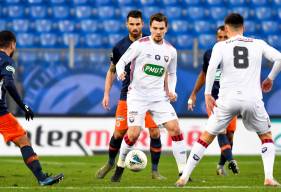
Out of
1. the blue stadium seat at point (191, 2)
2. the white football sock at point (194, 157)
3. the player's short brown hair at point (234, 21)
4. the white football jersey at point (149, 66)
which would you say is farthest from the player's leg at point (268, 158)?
the blue stadium seat at point (191, 2)

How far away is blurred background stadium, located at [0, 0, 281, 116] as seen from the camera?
57.6ft

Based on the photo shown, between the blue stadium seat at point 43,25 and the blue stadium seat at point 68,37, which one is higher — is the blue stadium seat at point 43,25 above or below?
above

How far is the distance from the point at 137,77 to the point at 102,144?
697 centimetres

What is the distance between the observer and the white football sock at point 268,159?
9547 millimetres

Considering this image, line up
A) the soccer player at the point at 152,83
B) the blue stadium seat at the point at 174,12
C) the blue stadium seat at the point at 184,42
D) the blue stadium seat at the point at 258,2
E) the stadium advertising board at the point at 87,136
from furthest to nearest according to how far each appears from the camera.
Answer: the blue stadium seat at the point at 258,2
the blue stadium seat at the point at 174,12
the blue stadium seat at the point at 184,42
the stadium advertising board at the point at 87,136
the soccer player at the point at 152,83

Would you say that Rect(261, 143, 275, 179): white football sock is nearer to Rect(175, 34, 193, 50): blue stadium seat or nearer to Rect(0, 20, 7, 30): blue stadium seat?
Rect(175, 34, 193, 50): blue stadium seat

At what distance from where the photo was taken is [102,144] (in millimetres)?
17547

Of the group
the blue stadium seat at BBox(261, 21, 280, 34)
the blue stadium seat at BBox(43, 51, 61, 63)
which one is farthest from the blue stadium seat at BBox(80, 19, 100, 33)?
the blue stadium seat at BBox(43, 51, 61, 63)

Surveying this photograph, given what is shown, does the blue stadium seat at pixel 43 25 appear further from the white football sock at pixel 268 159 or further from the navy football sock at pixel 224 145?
the white football sock at pixel 268 159

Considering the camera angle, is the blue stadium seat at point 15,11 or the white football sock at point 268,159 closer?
the white football sock at point 268,159

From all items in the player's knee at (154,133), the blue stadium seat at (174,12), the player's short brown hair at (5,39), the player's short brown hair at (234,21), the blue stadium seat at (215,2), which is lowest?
the player's knee at (154,133)

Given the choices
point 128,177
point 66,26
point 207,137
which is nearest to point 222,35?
point 128,177

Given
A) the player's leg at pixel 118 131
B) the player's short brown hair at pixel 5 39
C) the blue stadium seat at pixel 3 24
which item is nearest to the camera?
the player's short brown hair at pixel 5 39

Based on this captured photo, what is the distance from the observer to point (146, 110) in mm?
10789
